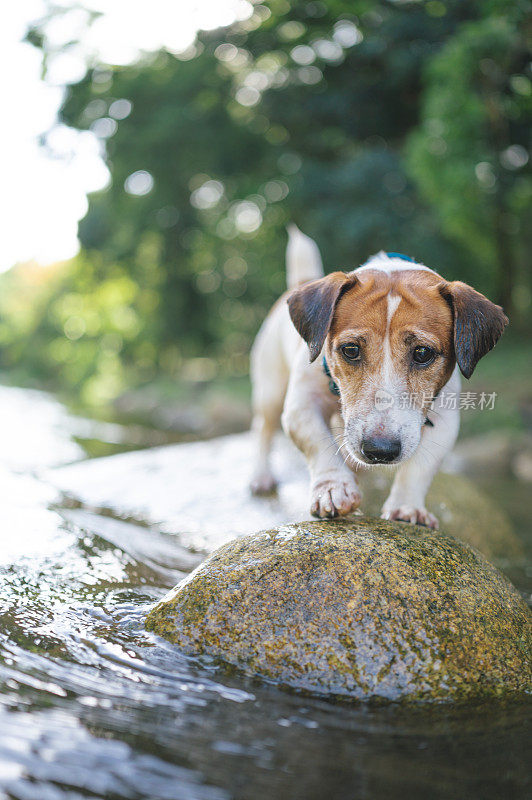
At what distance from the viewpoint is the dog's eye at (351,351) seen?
3956mm

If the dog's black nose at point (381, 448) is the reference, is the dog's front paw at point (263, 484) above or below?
below

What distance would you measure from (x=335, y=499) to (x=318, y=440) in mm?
518

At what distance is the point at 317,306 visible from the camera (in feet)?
13.6

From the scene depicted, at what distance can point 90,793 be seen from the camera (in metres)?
2.33

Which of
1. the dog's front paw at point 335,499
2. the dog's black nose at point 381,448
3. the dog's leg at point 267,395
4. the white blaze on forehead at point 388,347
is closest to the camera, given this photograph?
the dog's black nose at point 381,448

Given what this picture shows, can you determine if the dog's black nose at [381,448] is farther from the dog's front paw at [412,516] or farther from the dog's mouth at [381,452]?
the dog's front paw at [412,516]

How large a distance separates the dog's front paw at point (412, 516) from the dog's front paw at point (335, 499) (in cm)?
34

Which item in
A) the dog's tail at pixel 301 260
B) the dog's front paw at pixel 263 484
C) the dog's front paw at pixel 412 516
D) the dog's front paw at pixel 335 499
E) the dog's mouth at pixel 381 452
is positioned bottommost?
the dog's front paw at pixel 263 484

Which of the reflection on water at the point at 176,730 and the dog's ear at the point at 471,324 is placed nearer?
the reflection on water at the point at 176,730

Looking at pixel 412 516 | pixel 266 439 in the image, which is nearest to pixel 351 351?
pixel 412 516

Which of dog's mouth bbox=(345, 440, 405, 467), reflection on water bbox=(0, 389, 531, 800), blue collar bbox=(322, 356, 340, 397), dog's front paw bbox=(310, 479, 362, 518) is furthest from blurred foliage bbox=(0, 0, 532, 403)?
reflection on water bbox=(0, 389, 531, 800)

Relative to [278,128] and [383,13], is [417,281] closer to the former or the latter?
[383,13]

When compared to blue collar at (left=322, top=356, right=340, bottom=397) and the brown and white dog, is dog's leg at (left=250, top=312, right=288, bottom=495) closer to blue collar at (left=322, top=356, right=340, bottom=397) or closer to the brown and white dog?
the brown and white dog

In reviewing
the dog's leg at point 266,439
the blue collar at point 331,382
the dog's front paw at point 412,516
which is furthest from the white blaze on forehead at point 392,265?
the dog's leg at point 266,439
